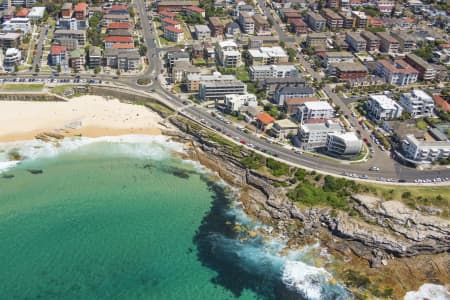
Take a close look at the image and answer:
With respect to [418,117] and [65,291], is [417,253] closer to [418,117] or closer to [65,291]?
[418,117]

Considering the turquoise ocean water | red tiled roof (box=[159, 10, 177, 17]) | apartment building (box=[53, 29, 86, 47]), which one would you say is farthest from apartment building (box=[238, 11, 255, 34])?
the turquoise ocean water

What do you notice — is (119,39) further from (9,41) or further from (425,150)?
(425,150)

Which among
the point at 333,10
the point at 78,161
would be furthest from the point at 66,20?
the point at 333,10

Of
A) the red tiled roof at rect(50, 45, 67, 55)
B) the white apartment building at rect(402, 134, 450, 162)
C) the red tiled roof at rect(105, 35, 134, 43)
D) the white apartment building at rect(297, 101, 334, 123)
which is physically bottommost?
the white apartment building at rect(402, 134, 450, 162)

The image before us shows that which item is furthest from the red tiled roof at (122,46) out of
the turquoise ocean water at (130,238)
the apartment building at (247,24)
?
the turquoise ocean water at (130,238)

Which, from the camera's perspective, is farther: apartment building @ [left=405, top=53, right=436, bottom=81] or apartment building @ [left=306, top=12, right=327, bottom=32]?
apartment building @ [left=306, top=12, right=327, bottom=32]

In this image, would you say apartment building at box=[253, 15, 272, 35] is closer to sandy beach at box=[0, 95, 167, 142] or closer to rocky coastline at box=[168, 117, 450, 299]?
sandy beach at box=[0, 95, 167, 142]

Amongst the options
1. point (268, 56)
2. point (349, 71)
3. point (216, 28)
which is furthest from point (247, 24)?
point (349, 71)
